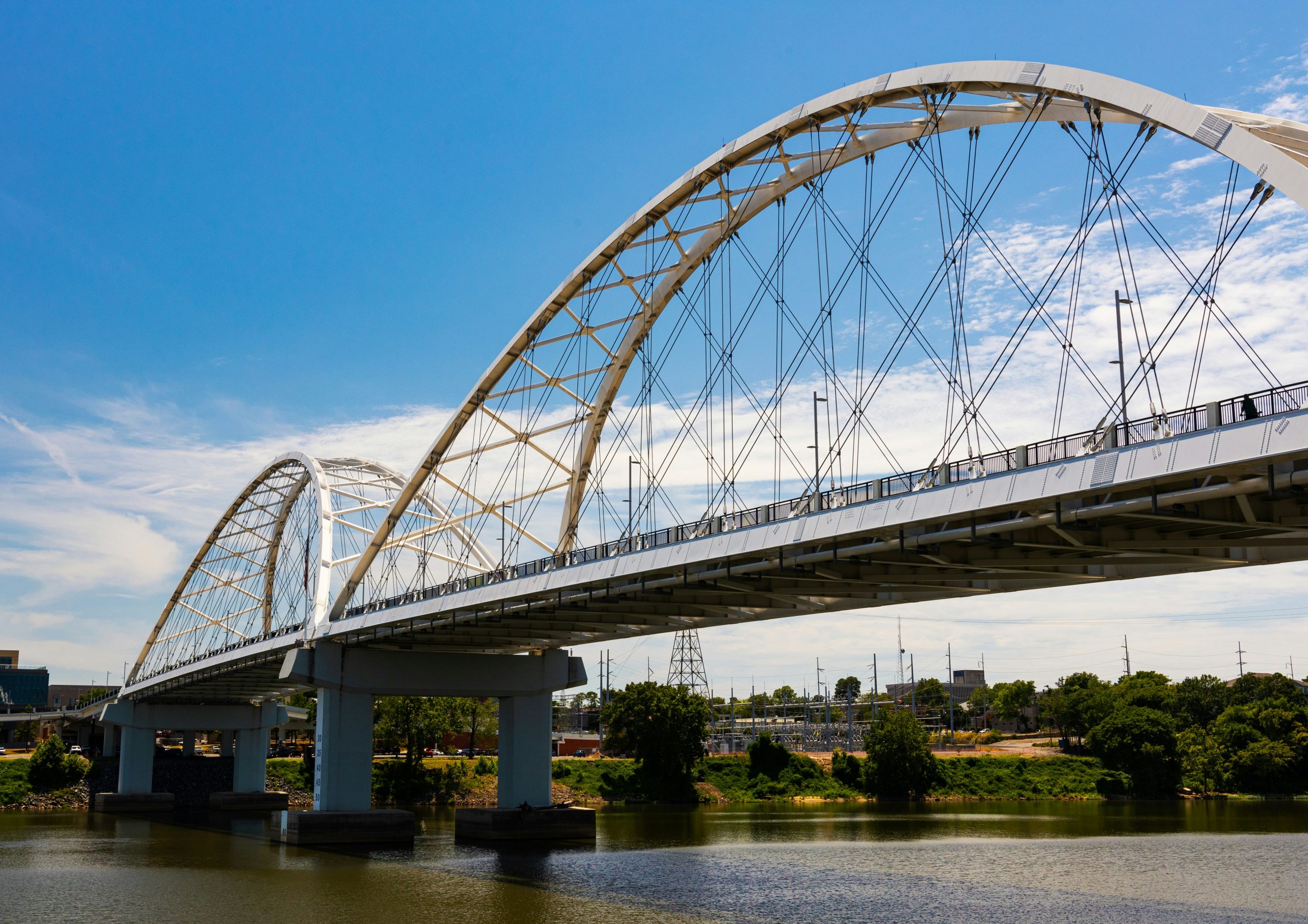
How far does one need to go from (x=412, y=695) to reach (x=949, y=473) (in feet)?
103

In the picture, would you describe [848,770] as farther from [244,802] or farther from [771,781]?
[244,802]

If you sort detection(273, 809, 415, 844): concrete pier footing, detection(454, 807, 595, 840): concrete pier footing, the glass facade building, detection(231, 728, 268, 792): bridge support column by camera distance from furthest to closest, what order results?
the glass facade building → detection(231, 728, 268, 792): bridge support column → detection(454, 807, 595, 840): concrete pier footing → detection(273, 809, 415, 844): concrete pier footing

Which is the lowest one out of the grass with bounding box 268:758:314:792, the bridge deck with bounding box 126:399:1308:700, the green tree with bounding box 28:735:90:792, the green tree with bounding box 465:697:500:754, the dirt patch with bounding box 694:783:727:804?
the dirt patch with bounding box 694:783:727:804

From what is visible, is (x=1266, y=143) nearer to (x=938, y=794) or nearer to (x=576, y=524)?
(x=576, y=524)

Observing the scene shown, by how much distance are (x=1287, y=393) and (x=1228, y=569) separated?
380 inches

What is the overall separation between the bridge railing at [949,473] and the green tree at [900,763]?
4824 centimetres

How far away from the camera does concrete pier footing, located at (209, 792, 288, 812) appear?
77750mm

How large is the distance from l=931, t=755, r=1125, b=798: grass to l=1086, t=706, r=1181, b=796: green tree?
1.18 meters

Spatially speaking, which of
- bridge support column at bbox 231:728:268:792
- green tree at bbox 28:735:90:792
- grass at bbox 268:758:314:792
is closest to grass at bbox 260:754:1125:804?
green tree at bbox 28:735:90:792

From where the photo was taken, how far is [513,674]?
49.3 meters

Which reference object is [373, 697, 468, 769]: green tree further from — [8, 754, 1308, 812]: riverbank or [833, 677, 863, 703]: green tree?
[833, 677, 863, 703]: green tree

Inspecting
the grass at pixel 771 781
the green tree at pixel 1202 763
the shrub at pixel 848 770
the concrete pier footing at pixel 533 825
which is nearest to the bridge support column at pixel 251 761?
the grass at pixel 771 781

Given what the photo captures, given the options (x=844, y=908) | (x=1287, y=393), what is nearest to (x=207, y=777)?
(x=844, y=908)

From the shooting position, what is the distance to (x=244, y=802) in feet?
256
